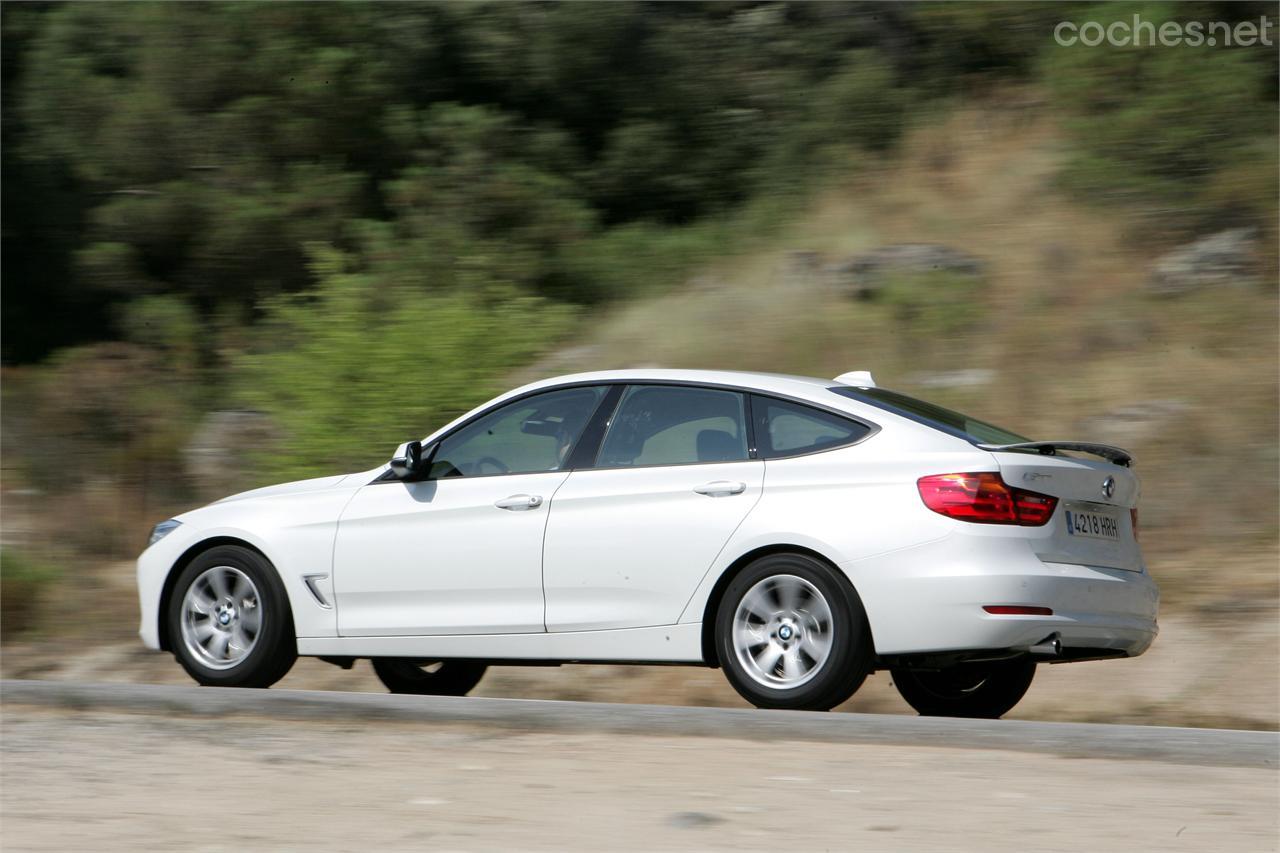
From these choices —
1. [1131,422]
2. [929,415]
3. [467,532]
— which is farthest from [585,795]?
[1131,422]

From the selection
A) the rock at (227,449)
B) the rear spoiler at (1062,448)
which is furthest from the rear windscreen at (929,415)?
the rock at (227,449)

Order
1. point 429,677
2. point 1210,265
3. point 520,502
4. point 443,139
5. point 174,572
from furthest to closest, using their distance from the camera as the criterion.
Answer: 1. point 443,139
2. point 1210,265
3. point 429,677
4. point 174,572
5. point 520,502

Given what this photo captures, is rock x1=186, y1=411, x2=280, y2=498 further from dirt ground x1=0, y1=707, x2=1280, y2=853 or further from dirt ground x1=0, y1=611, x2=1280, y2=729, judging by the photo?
dirt ground x1=0, y1=707, x2=1280, y2=853

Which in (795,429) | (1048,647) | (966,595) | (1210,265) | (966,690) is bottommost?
(966,690)

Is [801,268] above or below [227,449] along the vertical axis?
above

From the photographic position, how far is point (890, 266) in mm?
17266

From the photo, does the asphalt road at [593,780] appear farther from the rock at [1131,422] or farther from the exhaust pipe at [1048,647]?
the rock at [1131,422]

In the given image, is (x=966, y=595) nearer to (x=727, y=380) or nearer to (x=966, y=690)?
(x=727, y=380)

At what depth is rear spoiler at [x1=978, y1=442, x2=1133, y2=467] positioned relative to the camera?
6.57 metres

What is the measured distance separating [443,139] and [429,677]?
13788 mm

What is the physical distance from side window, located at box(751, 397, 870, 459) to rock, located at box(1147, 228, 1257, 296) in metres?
10.2

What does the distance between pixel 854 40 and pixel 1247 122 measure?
6482mm

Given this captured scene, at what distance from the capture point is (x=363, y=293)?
15.8 meters

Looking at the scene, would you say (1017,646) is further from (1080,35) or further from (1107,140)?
(1080,35)
